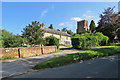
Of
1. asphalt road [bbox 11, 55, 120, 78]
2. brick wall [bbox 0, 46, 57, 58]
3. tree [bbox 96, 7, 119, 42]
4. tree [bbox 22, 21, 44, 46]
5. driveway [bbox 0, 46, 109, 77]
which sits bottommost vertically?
driveway [bbox 0, 46, 109, 77]

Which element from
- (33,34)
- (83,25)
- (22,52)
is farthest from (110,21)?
(22,52)

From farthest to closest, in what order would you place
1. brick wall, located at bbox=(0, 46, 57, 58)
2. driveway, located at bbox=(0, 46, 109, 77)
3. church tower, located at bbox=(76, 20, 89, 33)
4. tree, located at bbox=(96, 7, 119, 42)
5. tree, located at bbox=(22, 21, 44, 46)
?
church tower, located at bbox=(76, 20, 89, 33)
tree, located at bbox=(96, 7, 119, 42)
tree, located at bbox=(22, 21, 44, 46)
brick wall, located at bbox=(0, 46, 57, 58)
driveway, located at bbox=(0, 46, 109, 77)

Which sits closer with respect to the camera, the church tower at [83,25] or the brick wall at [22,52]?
the brick wall at [22,52]

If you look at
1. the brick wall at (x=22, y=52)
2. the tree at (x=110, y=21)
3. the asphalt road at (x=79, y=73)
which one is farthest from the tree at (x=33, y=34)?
the tree at (x=110, y=21)

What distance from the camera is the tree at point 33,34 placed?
13.4 meters

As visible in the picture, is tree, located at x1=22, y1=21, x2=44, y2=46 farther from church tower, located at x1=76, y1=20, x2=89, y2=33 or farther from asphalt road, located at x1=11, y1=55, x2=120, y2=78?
church tower, located at x1=76, y1=20, x2=89, y2=33

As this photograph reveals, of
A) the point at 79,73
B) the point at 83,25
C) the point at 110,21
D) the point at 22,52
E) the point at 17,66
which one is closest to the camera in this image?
the point at 79,73

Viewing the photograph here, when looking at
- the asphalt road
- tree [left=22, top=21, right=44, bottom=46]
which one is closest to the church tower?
tree [left=22, top=21, right=44, bottom=46]

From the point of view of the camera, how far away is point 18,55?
32.8 ft

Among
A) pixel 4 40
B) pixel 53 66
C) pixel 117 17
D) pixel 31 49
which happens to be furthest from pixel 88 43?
pixel 117 17

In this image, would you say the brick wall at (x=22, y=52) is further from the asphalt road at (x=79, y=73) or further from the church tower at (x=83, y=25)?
the church tower at (x=83, y=25)

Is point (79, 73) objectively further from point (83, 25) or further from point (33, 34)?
Result: point (83, 25)

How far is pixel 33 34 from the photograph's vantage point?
44.8ft

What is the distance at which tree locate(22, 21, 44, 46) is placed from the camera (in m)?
13.4
